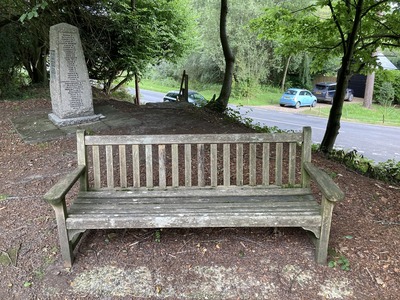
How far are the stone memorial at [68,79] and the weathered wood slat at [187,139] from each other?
4.12m

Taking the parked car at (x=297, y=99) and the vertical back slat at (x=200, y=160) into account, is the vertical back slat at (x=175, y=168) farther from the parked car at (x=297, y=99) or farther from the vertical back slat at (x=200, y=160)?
the parked car at (x=297, y=99)

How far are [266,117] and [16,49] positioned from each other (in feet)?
41.5

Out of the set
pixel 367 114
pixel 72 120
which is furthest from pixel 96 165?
pixel 367 114

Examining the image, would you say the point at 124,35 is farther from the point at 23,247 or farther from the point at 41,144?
the point at 23,247

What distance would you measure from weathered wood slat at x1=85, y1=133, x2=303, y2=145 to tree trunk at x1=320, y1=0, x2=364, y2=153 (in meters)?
4.18

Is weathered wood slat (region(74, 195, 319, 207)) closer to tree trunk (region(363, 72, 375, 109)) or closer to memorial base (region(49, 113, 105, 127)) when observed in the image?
memorial base (region(49, 113, 105, 127))

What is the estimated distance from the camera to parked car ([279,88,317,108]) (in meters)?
24.3

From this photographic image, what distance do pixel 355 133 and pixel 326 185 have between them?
14.4 m

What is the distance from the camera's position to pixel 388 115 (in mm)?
21766

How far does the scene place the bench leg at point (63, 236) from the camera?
2.73 metres

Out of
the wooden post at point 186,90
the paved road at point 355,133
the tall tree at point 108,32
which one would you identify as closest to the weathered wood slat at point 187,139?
the tall tree at point 108,32

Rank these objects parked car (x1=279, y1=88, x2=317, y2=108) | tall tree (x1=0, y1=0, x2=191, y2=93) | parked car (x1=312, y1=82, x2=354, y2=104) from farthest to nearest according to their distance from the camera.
→ parked car (x1=312, y1=82, x2=354, y2=104) < parked car (x1=279, y1=88, x2=317, y2=108) < tall tree (x1=0, y1=0, x2=191, y2=93)

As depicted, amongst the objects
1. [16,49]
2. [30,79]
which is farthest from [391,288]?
[30,79]

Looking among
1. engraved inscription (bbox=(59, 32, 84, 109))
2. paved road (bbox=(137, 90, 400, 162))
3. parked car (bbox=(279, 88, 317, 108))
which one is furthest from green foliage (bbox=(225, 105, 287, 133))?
parked car (bbox=(279, 88, 317, 108))
